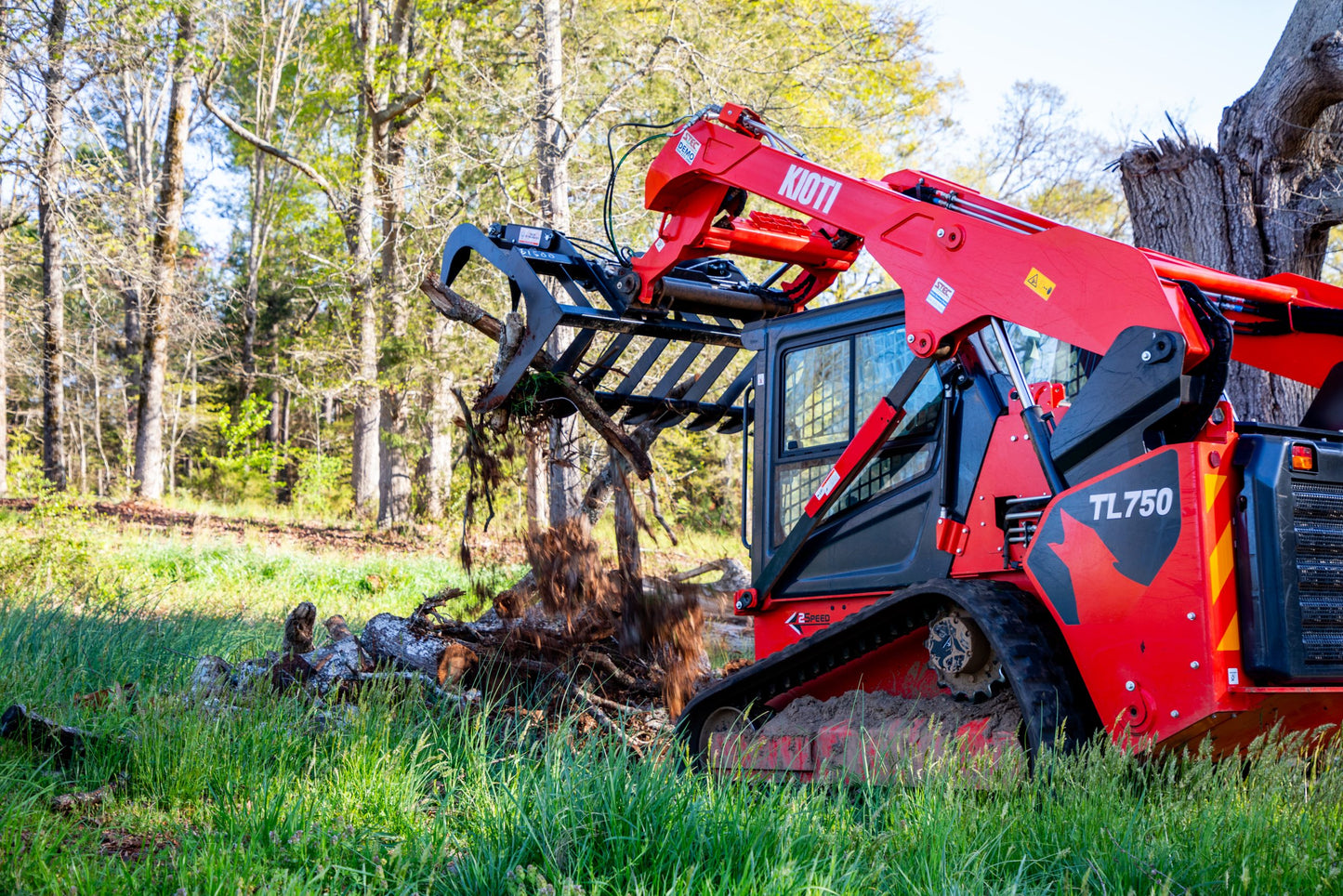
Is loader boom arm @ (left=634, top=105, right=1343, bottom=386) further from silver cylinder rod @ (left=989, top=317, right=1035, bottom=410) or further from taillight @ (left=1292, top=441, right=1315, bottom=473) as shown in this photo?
taillight @ (left=1292, top=441, right=1315, bottom=473)

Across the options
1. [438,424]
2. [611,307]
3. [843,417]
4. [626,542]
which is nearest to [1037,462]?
[843,417]

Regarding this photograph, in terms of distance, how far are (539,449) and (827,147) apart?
1056 cm

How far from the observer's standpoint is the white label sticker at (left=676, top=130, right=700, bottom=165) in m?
5.99

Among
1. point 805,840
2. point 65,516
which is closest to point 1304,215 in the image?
point 805,840

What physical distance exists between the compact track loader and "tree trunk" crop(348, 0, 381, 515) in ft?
35.8

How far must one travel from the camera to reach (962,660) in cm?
413

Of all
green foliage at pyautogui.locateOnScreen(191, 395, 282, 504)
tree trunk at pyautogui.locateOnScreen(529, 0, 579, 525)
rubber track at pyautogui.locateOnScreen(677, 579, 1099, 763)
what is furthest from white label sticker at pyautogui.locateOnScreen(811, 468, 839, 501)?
green foliage at pyautogui.locateOnScreen(191, 395, 282, 504)

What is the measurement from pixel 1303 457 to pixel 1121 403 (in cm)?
60

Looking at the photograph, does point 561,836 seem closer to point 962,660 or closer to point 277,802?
point 277,802

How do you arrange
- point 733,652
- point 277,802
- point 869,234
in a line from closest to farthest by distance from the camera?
point 277,802 < point 869,234 < point 733,652

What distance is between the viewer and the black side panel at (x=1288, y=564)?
3434 mm

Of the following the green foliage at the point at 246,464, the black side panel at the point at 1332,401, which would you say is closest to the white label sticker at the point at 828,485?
the black side panel at the point at 1332,401

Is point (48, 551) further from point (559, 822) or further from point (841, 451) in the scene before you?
point (559, 822)

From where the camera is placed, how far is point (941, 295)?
4.58 metres
